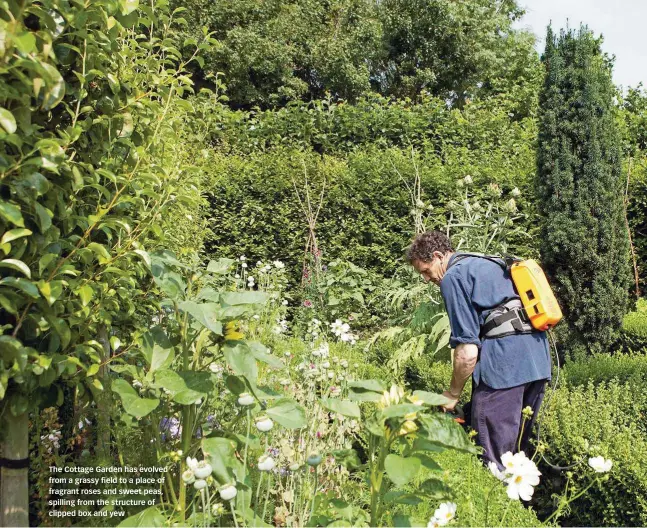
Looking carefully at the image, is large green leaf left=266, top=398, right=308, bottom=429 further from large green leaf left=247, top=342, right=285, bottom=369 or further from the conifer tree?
the conifer tree

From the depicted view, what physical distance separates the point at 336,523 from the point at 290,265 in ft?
19.5

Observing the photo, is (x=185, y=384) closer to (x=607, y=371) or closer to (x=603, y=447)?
(x=603, y=447)

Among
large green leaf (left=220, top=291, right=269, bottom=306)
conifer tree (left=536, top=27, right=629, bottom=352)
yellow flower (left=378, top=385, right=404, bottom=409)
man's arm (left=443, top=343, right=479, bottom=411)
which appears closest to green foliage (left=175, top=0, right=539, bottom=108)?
conifer tree (left=536, top=27, right=629, bottom=352)

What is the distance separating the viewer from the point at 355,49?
17.2 m

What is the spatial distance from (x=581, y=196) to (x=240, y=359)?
4.49m

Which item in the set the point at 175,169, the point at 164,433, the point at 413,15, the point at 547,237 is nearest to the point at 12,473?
the point at 164,433

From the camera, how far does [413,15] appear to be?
1792cm

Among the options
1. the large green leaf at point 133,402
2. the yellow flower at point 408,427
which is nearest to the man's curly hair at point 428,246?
the yellow flower at point 408,427

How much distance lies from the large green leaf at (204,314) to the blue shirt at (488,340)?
1547 millimetres

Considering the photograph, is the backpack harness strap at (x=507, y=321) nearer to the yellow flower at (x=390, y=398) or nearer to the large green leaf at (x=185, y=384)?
the yellow flower at (x=390, y=398)

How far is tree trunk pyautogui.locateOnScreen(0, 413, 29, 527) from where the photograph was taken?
1.72 metres

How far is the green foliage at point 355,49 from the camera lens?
16.4 meters

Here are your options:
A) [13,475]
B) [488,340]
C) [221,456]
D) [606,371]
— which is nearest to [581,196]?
[606,371]

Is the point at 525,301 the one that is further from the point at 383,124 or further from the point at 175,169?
the point at 383,124
